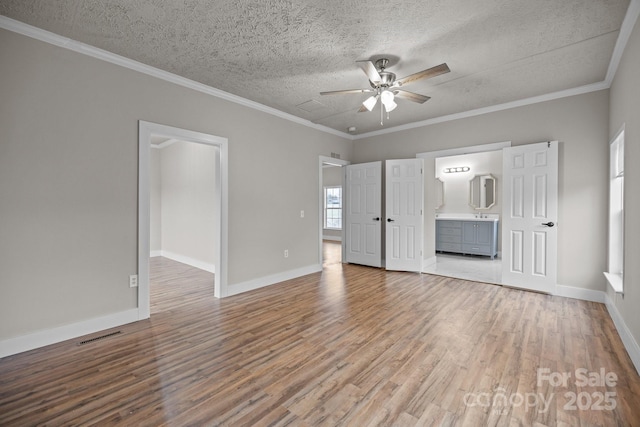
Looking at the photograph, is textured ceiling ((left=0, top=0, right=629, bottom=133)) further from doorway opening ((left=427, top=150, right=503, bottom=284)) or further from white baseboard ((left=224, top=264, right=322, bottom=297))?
doorway opening ((left=427, top=150, right=503, bottom=284))

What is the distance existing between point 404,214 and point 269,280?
269 centimetres

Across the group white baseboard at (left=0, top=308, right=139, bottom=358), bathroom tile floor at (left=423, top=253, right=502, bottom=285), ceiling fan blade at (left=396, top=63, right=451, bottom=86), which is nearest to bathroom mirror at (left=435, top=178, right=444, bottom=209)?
bathroom tile floor at (left=423, top=253, right=502, bottom=285)

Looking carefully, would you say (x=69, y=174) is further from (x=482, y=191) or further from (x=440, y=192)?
(x=482, y=191)

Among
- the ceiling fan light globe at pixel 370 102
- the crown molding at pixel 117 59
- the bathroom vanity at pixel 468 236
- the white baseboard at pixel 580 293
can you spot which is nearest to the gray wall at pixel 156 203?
the crown molding at pixel 117 59

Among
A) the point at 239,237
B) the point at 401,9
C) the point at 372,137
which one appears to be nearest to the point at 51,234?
the point at 239,237

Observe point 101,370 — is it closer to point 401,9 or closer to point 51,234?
point 51,234

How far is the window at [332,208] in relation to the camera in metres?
9.93

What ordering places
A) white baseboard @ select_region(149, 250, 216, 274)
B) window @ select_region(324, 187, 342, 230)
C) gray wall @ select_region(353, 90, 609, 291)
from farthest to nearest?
window @ select_region(324, 187, 342, 230)
white baseboard @ select_region(149, 250, 216, 274)
gray wall @ select_region(353, 90, 609, 291)

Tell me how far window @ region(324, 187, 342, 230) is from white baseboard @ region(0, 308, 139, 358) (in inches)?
293

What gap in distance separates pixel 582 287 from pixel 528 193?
1.38 meters

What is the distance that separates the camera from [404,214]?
5.27m

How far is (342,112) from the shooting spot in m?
4.70

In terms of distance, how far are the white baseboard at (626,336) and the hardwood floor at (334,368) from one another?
0.20ft

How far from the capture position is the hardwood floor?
1.70m
